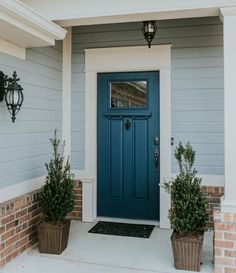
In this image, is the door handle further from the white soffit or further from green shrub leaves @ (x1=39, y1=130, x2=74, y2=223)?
the white soffit

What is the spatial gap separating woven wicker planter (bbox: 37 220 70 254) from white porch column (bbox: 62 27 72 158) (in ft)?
4.33

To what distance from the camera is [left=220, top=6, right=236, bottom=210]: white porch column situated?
3061 millimetres

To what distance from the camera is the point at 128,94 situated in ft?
15.4

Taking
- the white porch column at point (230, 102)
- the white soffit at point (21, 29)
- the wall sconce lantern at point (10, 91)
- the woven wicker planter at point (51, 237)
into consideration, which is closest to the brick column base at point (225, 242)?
the white porch column at point (230, 102)

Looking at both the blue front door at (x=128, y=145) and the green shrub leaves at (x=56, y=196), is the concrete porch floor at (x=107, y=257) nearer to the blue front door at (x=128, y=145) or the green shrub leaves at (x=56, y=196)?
the green shrub leaves at (x=56, y=196)

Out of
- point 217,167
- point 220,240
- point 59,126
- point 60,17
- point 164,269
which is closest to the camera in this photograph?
point 220,240

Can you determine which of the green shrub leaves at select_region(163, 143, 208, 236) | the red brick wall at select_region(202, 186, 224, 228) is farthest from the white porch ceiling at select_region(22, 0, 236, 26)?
the red brick wall at select_region(202, 186, 224, 228)

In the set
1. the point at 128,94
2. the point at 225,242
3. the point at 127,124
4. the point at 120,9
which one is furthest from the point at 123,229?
the point at 120,9

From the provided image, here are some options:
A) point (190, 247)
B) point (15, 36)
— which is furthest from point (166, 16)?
point (190, 247)

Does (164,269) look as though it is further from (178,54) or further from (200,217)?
(178,54)

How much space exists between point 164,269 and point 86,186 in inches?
68.5

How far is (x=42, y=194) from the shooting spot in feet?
12.0

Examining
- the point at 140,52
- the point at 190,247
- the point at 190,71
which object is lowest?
the point at 190,247

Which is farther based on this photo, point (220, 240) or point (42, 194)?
point (42, 194)
